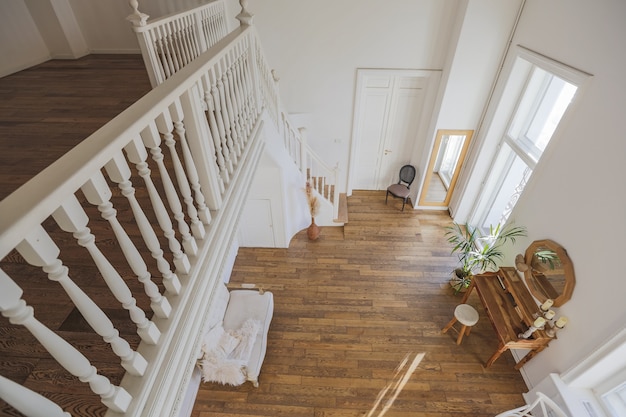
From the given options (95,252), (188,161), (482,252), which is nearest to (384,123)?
(482,252)

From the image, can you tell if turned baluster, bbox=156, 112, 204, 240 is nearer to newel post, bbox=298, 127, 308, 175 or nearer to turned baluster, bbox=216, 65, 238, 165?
turned baluster, bbox=216, 65, 238, 165

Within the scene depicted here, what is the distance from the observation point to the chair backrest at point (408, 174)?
673 cm

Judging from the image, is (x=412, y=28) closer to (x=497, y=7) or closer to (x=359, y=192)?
(x=497, y=7)

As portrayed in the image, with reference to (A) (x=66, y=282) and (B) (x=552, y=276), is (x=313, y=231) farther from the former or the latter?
(A) (x=66, y=282)

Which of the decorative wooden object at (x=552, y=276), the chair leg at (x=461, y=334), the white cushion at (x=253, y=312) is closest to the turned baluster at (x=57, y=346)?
the white cushion at (x=253, y=312)

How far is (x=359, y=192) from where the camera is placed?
7336mm

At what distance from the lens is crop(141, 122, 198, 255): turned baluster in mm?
1237

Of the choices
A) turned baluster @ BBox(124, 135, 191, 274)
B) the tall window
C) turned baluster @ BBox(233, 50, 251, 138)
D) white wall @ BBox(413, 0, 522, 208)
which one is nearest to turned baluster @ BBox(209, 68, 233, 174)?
turned baluster @ BBox(233, 50, 251, 138)

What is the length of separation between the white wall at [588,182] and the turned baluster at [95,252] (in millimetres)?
3702

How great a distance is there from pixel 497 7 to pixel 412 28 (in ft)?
4.11

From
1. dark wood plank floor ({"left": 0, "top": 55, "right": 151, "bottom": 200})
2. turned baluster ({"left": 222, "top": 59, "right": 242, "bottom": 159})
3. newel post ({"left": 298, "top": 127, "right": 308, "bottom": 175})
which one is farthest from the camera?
newel post ({"left": 298, "top": 127, "right": 308, "bottom": 175})

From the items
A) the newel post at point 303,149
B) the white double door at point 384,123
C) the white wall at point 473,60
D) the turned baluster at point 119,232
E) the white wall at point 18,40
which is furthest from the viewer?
the white double door at point 384,123

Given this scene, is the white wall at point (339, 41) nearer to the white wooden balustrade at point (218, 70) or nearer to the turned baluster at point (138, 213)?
the white wooden balustrade at point (218, 70)

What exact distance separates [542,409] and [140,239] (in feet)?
13.5
